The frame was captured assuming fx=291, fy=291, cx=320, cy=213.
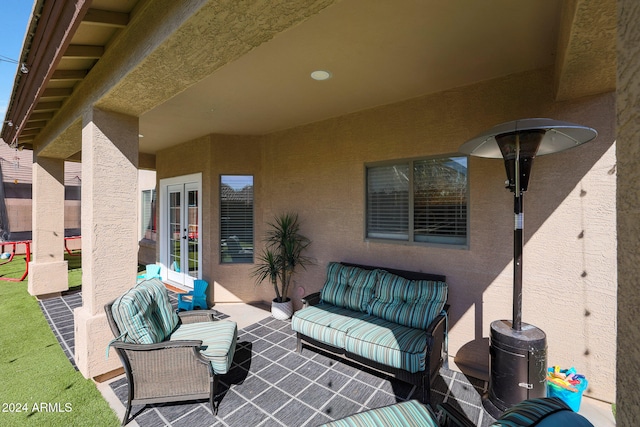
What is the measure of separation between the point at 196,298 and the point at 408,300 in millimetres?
3735

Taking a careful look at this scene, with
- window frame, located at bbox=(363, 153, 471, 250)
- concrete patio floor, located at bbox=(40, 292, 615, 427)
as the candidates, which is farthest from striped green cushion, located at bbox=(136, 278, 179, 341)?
window frame, located at bbox=(363, 153, 471, 250)

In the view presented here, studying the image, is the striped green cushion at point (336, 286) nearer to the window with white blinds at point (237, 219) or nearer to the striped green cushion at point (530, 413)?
the window with white blinds at point (237, 219)

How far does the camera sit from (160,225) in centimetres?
717

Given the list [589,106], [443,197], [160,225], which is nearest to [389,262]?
[443,197]

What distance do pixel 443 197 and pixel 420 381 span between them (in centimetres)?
206

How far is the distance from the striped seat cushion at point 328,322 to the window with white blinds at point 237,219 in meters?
2.32

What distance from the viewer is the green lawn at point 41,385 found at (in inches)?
94.7

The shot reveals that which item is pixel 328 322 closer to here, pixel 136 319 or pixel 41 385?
pixel 136 319

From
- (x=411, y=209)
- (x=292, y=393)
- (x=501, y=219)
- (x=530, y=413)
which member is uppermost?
(x=411, y=209)

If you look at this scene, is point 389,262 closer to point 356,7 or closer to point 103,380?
point 356,7

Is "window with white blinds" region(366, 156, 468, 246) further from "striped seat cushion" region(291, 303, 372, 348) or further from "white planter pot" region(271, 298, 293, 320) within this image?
"white planter pot" region(271, 298, 293, 320)

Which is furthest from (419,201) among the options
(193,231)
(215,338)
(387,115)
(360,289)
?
(193,231)

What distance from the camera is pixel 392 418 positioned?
181cm

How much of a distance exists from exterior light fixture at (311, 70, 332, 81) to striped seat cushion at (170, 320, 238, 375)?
284 centimetres
